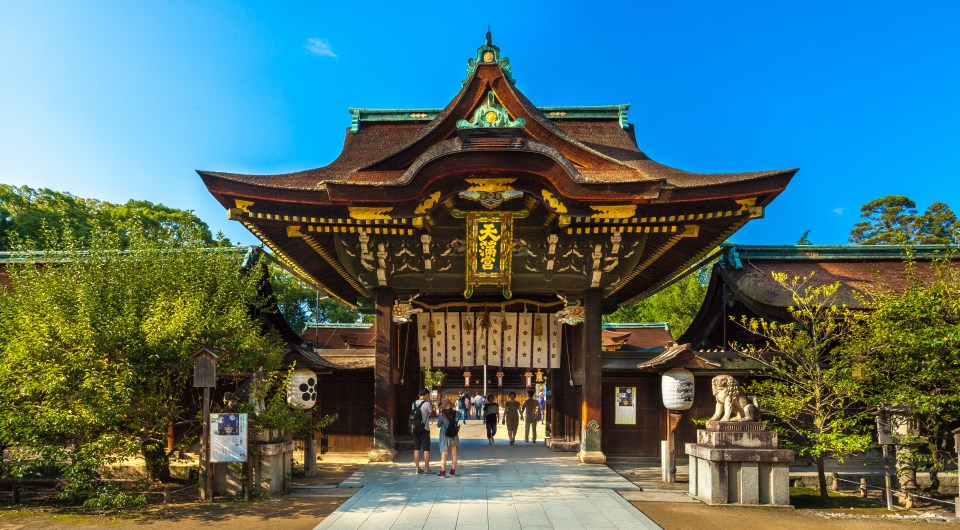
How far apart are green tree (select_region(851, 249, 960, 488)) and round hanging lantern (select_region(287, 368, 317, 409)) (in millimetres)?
9543

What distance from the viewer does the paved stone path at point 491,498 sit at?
26.0ft

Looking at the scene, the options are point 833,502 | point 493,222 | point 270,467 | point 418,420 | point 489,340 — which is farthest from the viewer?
point 489,340

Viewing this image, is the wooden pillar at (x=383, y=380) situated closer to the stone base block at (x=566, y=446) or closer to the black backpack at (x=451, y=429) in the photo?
the black backpack at (x=451, y=429)

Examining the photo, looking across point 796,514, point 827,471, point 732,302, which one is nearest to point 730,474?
point 796,514

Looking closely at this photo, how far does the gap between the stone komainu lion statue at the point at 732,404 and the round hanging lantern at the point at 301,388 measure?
7436 millimetres

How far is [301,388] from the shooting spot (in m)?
12.4

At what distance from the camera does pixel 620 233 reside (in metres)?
13.0

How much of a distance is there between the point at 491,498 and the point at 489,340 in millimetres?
7016

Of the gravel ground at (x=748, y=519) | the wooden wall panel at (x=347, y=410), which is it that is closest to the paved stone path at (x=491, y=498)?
the gravel ground at (x=748, y=519)

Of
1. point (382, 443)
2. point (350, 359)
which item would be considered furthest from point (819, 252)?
point (350, 359)

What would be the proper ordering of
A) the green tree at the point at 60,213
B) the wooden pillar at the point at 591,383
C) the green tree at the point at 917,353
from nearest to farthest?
the green tree at the point at 917,353 → the wooden pillar at the point at 591,383 → the green tree at the point at 60,213

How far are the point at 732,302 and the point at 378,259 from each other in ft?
26.5

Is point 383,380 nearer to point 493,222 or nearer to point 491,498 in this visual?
point 493,222

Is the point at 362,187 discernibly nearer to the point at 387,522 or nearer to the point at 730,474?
the point at 387,522
